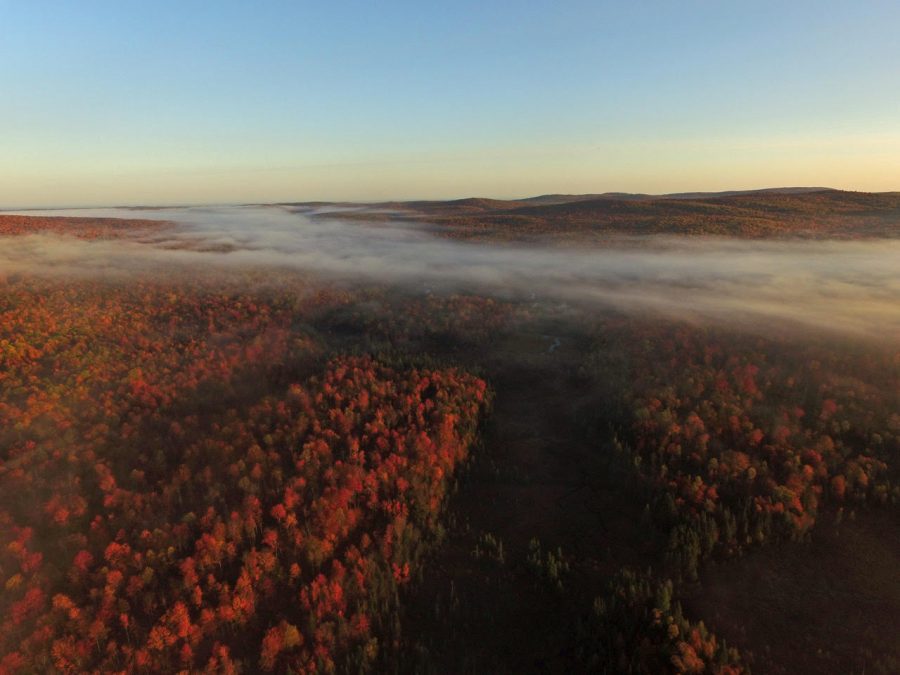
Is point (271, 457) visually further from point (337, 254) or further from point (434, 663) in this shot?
point (337, 254)

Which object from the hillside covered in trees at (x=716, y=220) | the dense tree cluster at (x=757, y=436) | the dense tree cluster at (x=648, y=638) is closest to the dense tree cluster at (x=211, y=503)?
the dense tree cluster at (x=648, y=638)

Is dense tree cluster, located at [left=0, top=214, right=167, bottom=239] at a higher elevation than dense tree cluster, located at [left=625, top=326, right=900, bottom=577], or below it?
higher

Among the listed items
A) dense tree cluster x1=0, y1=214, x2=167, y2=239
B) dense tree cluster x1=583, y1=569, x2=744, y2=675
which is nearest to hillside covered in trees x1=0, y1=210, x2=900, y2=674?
dense tree cluster x1=583, y1=569, x2=744, y2=675

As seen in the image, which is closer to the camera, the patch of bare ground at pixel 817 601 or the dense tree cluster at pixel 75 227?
the patch of bare ground at pixel 817 601

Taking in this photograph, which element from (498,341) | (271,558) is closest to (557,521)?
(271,558)

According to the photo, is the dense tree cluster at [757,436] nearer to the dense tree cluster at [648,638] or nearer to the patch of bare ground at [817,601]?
the patch of bare ground at [817,601]

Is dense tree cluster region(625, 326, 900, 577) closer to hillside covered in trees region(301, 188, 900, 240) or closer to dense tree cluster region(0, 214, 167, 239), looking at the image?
hillside covered in trees region(301, 188, 900, 240)

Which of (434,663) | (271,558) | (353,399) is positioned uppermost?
(353,399)

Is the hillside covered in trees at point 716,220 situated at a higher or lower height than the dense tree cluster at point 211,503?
higher
